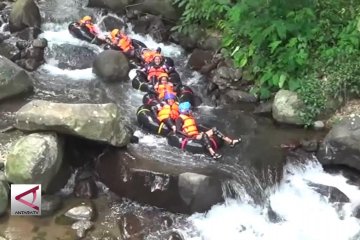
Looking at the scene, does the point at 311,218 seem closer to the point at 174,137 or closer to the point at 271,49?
the point at 174,137

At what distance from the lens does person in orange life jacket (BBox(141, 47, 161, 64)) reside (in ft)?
34.5

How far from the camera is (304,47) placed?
28.6 feet

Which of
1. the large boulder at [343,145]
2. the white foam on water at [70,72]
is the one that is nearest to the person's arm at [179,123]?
the large boulder at [343,145]

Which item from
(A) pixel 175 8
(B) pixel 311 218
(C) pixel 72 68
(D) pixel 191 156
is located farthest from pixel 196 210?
(A) pixel 175 8

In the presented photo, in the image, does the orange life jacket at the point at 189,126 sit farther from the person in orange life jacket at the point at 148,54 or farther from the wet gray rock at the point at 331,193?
the person in orange life jacket at the point at 148,54

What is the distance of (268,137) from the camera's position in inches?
323

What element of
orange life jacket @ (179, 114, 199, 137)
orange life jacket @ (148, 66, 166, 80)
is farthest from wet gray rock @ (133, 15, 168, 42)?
orange life jacket @ (179, 114, 199, 137)

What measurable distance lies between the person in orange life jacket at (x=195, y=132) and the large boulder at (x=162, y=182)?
56 centimetres

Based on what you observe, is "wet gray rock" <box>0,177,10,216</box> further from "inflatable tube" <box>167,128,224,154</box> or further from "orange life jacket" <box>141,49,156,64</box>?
"orange life jacket" <box>141,49,156,64</box>

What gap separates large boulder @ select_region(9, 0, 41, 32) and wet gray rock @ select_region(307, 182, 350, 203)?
7583 mm

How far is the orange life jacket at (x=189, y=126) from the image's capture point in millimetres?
7969

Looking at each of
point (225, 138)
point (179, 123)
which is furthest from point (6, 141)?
point (225, 138)

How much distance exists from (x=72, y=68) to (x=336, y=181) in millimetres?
→ 5938

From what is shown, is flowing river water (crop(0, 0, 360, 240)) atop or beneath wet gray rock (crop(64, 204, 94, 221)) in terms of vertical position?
atop
